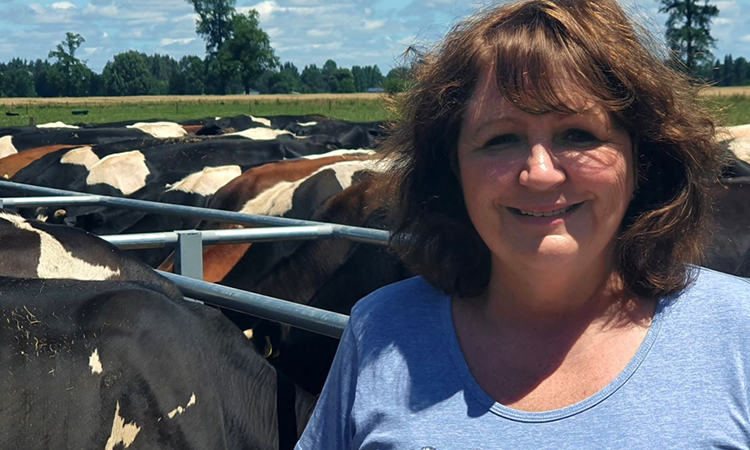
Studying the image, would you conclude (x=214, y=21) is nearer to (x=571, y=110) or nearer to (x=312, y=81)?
(x=312, y=81)

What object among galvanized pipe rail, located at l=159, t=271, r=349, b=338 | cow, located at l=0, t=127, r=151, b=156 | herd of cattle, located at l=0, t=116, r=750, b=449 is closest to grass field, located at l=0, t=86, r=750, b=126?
cow, located at l=0, t=127, r=151, b=156

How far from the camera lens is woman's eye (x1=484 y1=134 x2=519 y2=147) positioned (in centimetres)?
157

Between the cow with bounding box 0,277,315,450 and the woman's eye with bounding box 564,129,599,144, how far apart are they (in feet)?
5.70

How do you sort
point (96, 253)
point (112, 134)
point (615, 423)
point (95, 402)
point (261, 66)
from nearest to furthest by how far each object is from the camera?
point (615, 423), point (95, 402), point (96, 253), point (112, 134), point (261, 66)

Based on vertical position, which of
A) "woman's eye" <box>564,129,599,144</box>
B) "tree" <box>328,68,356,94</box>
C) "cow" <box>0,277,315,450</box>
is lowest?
"tree" <box>328,68,356,94</box>

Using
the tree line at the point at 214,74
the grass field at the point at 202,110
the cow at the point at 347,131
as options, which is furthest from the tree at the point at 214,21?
the cow at the point at 347,131

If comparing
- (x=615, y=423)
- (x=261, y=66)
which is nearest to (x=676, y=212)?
(x=615, y=423)

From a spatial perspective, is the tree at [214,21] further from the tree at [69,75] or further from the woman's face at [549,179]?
the woman's face at [549,179]

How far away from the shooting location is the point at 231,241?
369cm

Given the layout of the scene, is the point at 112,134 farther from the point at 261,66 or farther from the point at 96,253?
the point at 261,66

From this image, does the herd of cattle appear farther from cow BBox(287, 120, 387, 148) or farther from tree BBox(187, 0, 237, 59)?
tree BBox(187, 0, 237, 59)

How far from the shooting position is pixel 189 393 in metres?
2.83

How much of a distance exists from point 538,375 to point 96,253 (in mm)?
2584

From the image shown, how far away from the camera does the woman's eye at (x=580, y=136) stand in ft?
5.08
